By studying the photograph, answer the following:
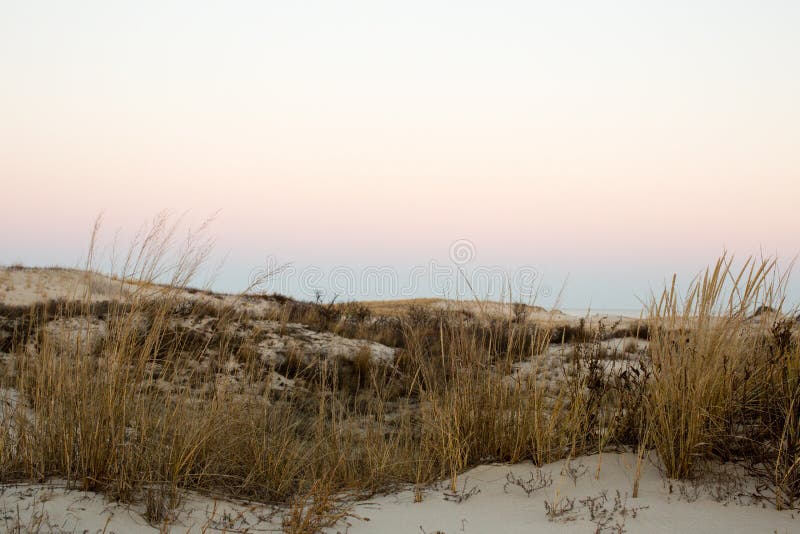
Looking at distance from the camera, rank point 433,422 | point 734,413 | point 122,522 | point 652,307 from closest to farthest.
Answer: point 122,522 → point 734,413 → point 652,307 → point 433,422

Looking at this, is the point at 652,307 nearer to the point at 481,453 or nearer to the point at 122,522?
the point at 481,453

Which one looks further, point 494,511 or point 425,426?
point 425,426

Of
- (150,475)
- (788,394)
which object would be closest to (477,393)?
(788,394)

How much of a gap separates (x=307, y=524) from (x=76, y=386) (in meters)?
1.40

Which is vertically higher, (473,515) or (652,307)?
(652,307)

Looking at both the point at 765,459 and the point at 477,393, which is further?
the point at 477,393

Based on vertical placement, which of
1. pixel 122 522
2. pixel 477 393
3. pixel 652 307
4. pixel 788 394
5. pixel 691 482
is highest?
pixel 652 307

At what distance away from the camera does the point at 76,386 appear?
3.09 metres

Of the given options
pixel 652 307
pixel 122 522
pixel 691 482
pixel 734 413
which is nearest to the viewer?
pixel 122 522

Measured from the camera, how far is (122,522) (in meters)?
2.72

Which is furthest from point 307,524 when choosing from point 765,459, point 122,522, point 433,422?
point 765,459

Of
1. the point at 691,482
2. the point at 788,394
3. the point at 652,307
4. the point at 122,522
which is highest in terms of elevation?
the point at 652,307

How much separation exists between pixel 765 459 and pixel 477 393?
1.61m

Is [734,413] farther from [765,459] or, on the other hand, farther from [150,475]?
[150,475]
